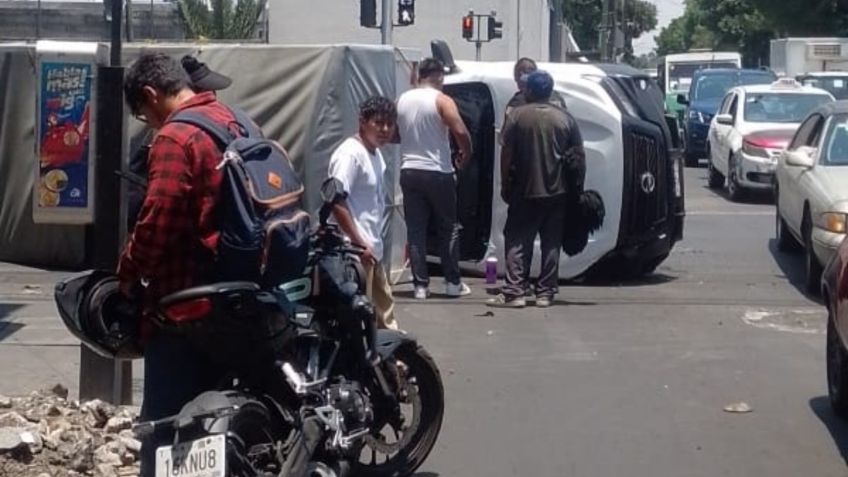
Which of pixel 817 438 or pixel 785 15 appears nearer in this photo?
pixel 817 438

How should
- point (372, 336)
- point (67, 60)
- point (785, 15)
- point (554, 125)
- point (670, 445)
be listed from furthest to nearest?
point (785, 15) < point (554, 125) < point (67, 60) < point (670, 445) < point (372, 336)

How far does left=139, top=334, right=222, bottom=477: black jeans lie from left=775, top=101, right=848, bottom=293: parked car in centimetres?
730

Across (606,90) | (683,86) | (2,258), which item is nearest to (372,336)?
(606,90)

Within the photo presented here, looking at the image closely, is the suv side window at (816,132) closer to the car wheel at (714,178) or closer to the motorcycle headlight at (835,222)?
the motorcycle headlight at (835,222)

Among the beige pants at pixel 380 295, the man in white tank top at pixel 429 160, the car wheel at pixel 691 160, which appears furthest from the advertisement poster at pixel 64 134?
the car wheel at pixel 691 160

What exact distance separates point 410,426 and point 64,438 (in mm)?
1564

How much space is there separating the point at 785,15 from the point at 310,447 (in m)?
49.9

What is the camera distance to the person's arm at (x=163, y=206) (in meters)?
5.89

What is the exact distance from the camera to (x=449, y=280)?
12859mm

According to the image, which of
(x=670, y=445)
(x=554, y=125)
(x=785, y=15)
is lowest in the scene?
(x=670, y=445)

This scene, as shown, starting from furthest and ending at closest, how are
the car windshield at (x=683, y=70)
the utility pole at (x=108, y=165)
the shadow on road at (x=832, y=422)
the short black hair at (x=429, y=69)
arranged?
the car windshield at (x=683, y=70)
the short black hair at (x=429, y=69)
the shadow on road at (x=832, y=422)
the utility pole at (x=108, y=165)

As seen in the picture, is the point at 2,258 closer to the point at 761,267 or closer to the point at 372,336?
the point at 761,267

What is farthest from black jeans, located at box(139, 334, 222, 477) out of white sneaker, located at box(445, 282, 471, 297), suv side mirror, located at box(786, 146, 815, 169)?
suv side mirror, located at box(786, 146, 815, 169)

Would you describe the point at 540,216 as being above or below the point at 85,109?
below
